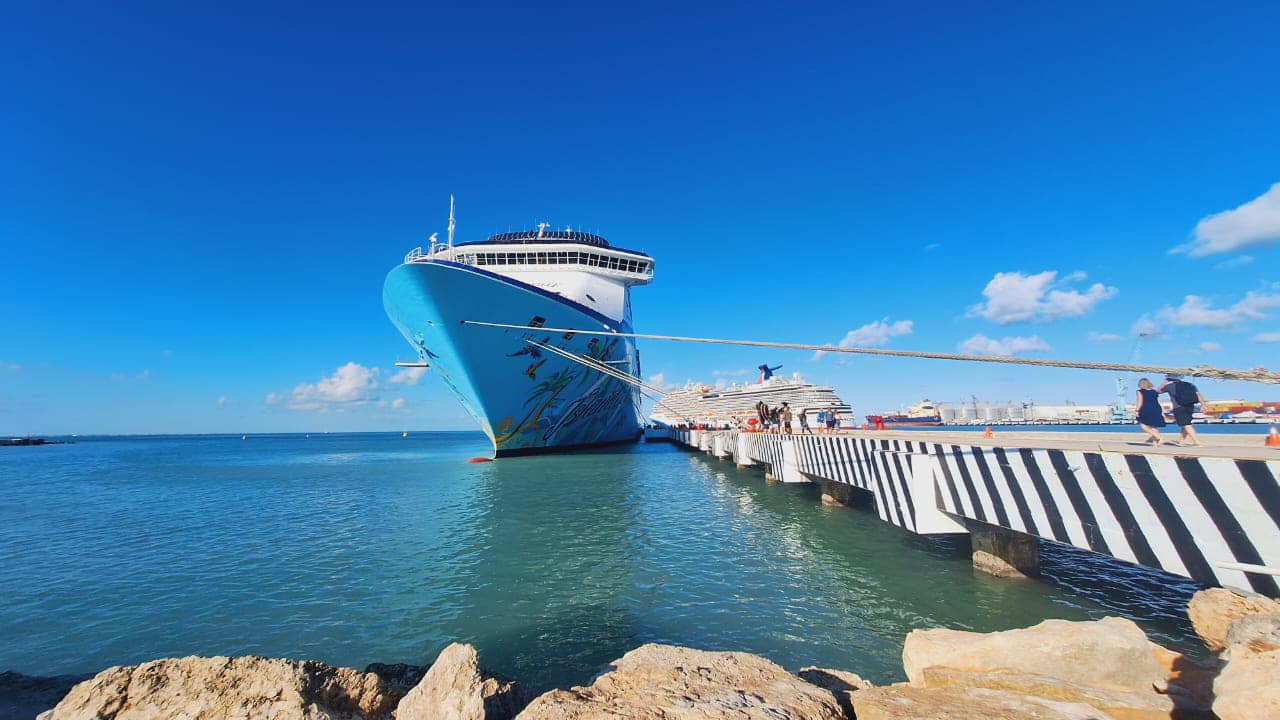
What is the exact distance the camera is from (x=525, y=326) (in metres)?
22.4

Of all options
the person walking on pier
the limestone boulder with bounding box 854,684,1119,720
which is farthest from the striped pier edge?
the limestone boulder with bounding box 854,684,1119,720

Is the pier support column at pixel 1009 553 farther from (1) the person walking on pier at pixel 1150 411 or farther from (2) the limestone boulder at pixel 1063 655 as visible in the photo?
(2) the limestone boulder at pixel 1063 655

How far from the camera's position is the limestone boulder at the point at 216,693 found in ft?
10.6

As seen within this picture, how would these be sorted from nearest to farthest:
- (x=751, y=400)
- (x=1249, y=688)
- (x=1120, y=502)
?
(x=1249, y=688)
(x=1120, y=502)
(x=751, y=400)

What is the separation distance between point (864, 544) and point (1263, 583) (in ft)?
19.9

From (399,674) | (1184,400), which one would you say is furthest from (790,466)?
(399,674)

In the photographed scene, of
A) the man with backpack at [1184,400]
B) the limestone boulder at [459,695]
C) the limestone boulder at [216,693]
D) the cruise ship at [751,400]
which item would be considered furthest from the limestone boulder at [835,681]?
the cruise ship at [751,400]

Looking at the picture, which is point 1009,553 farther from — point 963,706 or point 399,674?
point 399,674

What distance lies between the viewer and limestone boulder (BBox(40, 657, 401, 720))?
3.24m

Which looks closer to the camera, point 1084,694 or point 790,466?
point 1084,694

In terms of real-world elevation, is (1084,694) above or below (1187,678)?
above

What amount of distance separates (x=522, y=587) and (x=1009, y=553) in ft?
23.7

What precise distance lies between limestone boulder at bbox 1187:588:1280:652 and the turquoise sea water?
742 millimetres

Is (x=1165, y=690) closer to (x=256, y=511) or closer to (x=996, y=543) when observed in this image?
(x=996, y=543)
